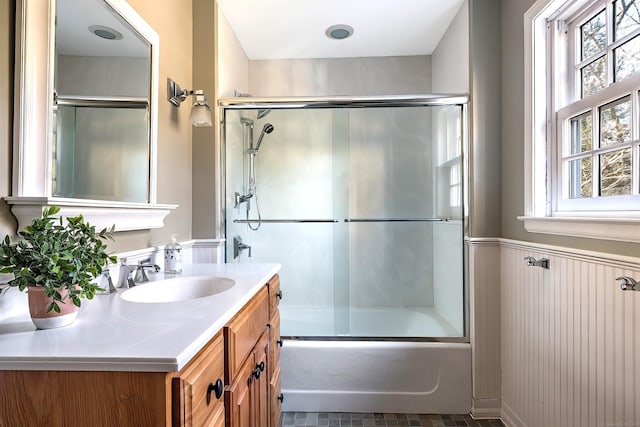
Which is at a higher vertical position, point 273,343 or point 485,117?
point 485,117

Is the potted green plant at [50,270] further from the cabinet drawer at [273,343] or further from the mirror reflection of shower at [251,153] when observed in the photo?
the mirror reflection of shower at [251,153]

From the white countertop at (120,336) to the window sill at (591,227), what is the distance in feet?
3.90

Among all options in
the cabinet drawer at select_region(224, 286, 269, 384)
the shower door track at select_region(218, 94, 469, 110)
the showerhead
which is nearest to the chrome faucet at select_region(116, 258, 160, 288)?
the cabinet drawer at select_region(224, 286, 269, 384)

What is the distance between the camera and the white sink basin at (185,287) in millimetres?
1271

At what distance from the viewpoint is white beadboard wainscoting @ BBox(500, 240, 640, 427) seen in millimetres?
1157

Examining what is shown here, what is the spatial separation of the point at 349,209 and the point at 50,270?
6.27 ft

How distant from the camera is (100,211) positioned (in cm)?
117

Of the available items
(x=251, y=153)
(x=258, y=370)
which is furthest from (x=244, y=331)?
(x=251, y=153)

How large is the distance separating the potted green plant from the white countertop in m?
0.04

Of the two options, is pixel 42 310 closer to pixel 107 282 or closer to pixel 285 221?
pixel 107 282

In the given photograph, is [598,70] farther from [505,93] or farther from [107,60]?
[107,60]

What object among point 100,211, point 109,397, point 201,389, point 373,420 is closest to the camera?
point 109,397

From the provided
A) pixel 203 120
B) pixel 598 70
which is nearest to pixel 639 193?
pixel 598 70

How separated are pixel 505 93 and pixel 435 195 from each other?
759 millimetres
